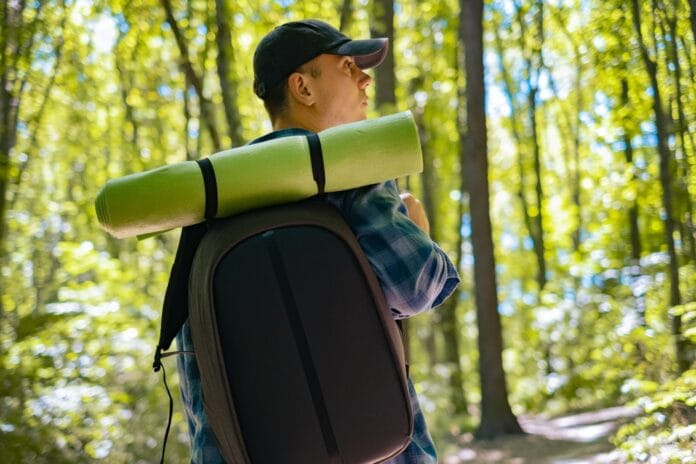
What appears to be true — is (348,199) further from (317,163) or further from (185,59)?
(185,59)

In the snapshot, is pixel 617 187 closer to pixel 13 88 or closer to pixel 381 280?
pixel 13 88

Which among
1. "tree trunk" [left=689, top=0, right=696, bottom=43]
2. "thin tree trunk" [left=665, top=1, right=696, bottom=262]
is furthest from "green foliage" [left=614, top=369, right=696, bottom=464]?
"tree trunk" [left=689, top=0, right=696, bottom=43]

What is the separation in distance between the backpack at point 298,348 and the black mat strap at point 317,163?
0.24 ft

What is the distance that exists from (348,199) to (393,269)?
193 mm

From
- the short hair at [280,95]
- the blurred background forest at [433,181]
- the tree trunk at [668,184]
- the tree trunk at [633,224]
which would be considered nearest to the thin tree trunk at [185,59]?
the blurred background forest at [433,181]

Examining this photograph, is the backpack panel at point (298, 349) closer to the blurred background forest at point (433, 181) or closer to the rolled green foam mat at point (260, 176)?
the rolled green foam mat at point (260, 176)

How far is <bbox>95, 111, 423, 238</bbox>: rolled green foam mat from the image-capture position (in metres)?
1.55

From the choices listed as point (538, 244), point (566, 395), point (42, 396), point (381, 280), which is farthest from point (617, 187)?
point (381, 280)

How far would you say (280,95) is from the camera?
1.92 meters

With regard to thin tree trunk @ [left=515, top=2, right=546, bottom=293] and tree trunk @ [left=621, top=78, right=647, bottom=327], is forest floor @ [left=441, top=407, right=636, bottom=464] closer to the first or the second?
tree trunk @ [left=621, top=78, right=647, bottom=327]

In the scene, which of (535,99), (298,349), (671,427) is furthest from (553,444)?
(535,99)

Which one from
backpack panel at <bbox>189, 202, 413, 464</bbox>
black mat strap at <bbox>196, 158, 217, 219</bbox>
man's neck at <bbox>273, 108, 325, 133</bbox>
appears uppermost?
man's neck at <bbox>273, 108, 325, 133</bbox>

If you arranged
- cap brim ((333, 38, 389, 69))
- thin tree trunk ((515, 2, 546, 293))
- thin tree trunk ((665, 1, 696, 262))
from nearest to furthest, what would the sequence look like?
cap brim ((333, 38, 389, 69))
thin tree trunk ((665, 1, 696, 262))
thin tree trunk ((515, 2, 546, 293))

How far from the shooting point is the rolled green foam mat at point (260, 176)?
1.55 m
